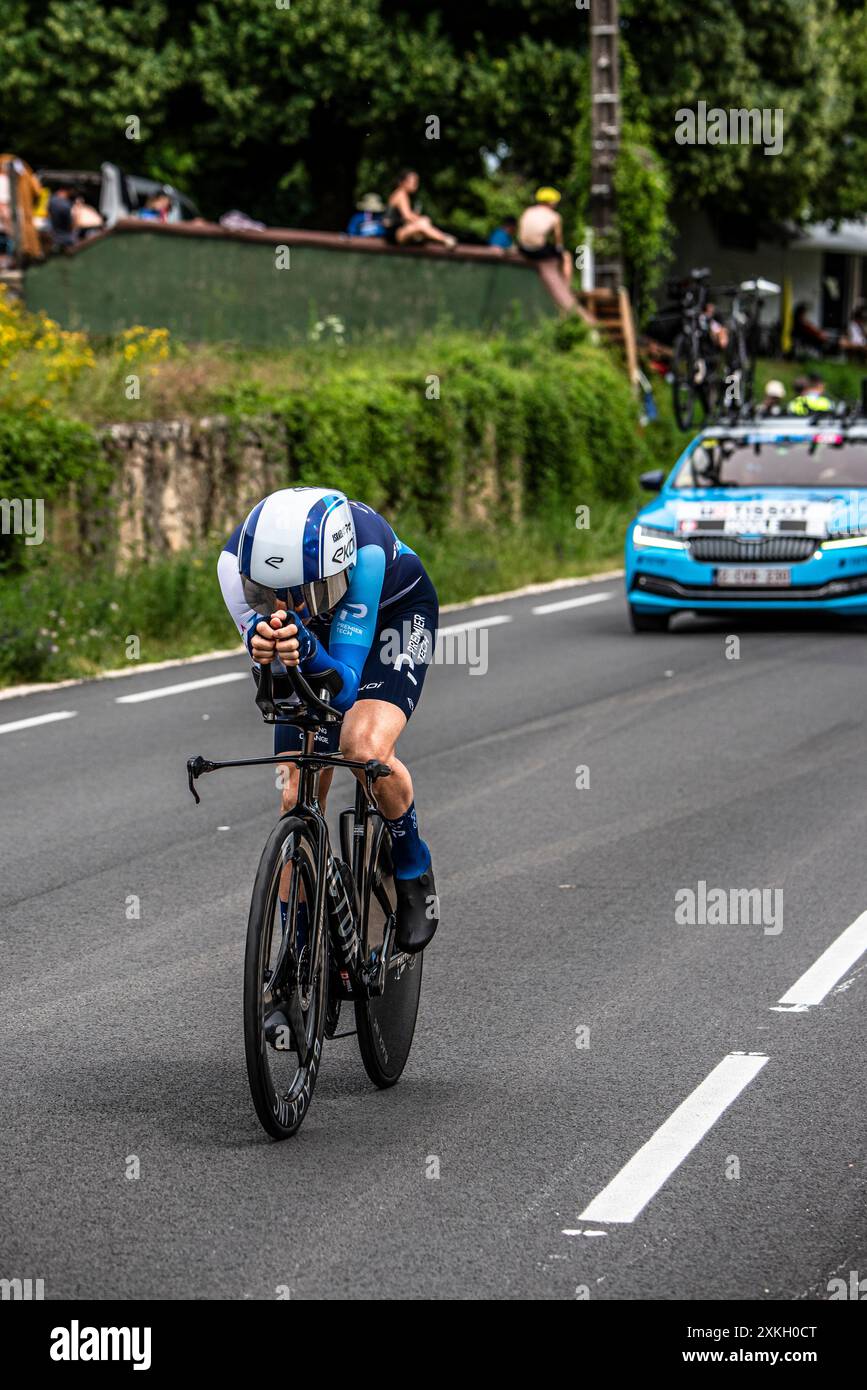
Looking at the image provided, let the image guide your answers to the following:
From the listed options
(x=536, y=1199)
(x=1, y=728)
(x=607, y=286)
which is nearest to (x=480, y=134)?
(x=607, y=286)

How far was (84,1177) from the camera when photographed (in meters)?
5.59

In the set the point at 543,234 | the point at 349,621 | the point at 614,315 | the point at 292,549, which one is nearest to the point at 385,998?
the point at 349,621

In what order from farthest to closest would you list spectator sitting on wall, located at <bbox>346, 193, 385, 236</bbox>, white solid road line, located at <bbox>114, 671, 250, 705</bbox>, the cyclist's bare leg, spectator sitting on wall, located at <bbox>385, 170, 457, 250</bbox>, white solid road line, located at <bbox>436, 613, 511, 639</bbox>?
1. spectator sitting on wall, located at <bbox>346, 193, 385, 236</bbox>
2. spectator sitting on wall, located at <bbox>385, 170, 457, 250</bbox>
3. white solid road line, located at <bbox>436, 613, 511, 639</bbox>
4. white solid road line, located at <bbox>114, 671, 250, 705</bbox>
5. the cyclist's bare leg

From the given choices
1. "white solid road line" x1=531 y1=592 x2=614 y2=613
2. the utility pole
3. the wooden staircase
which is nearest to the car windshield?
"white solid road line" x1=531 y1=592 x2=614 y2=613

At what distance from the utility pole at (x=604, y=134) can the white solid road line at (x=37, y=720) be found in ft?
65.2

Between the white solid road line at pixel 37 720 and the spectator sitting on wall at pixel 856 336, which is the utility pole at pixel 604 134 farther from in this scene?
the spectator sitting on wall at pixel 856 336

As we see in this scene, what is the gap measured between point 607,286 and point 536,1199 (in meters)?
28.5

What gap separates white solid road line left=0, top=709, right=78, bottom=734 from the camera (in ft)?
43.6

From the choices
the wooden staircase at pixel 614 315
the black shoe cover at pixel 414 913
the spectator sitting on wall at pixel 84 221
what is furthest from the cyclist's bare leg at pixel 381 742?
the wooden staircase at pixel 614 315

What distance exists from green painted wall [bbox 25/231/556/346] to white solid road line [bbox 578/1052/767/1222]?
20.3 metres

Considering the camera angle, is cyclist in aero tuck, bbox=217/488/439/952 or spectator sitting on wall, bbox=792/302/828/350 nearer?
cyclist in aero tuck, bbox=217/488/439/952

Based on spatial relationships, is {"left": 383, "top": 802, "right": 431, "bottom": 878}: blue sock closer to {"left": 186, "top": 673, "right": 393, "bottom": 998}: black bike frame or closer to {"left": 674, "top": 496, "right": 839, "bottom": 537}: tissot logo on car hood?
{"left": 186, "top": 673, "right": 393, "bottom": 998}: black bike frame

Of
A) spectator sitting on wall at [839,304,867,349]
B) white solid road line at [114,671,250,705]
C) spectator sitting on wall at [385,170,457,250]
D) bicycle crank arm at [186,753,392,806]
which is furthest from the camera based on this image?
spectator sitting on wall at [839,304,867,349]

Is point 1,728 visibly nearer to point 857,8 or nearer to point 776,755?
point 776,755
